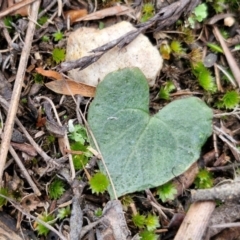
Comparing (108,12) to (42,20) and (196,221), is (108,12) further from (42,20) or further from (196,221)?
(196,221)

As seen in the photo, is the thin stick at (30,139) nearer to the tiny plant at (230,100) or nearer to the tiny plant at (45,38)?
the tiny plant at (45,38)

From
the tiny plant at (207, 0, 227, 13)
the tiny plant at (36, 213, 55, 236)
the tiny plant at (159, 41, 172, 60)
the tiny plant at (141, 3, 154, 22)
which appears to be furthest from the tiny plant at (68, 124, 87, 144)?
the tiny plant at (207, 0, 227, 13)

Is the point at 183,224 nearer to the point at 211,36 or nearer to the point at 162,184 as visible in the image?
the point at 162,184

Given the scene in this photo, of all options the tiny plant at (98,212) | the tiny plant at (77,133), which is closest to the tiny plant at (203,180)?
the tiny plant at (98,212)

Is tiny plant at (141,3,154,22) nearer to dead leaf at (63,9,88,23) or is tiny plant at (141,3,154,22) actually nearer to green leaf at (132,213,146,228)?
dead leaf at (63,9,88,23)

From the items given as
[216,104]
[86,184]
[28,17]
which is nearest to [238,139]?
[216,104]

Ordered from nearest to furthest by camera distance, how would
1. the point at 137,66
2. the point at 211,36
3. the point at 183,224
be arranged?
the point at 183,224
the point at 137,66
the point at 211,36
